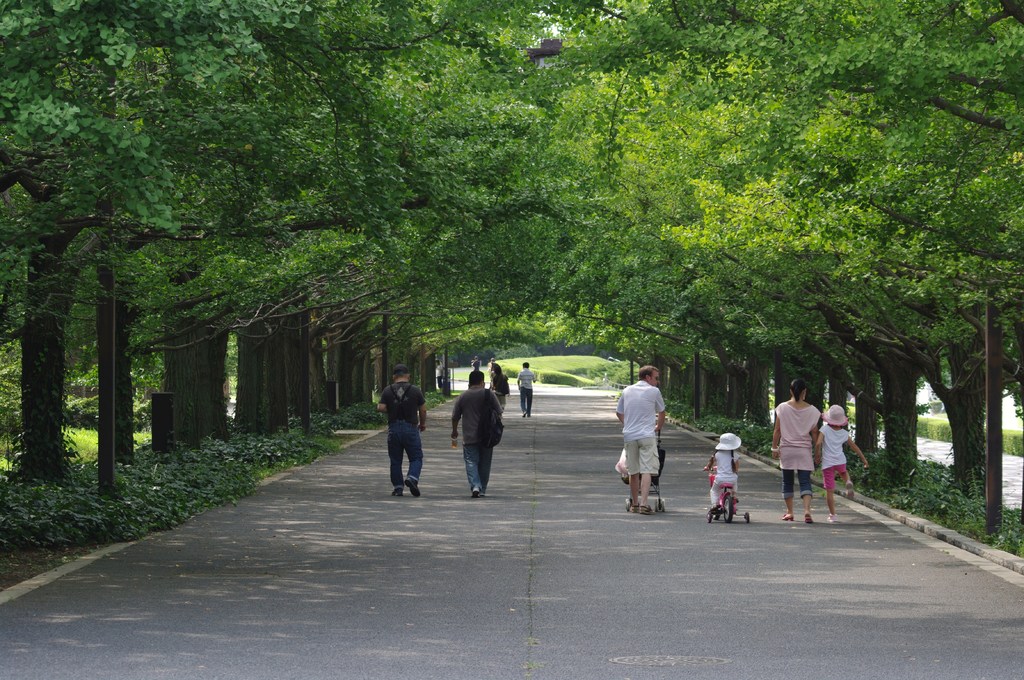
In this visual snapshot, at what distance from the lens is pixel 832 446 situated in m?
17.2

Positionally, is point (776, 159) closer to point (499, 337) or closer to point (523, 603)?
point (523, 603)

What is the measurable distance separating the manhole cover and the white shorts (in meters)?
8.63

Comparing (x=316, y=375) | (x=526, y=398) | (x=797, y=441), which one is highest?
(x=316, y=375)

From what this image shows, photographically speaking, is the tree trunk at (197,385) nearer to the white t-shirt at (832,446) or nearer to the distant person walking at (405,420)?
the distant person walking at (405,420)

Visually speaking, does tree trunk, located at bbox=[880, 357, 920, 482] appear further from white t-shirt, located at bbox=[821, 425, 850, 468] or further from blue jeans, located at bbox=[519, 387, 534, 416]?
blue jeans, located at bbox=[519, 387, 534, 416]

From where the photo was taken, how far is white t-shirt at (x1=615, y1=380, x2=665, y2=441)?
54.3 feet

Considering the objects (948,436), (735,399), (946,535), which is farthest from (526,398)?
(946,535)

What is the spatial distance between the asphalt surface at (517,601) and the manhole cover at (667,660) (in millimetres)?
22

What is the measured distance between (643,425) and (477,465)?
3.32 m

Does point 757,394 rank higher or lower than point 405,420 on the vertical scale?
lower

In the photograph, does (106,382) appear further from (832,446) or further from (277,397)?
(277,397)

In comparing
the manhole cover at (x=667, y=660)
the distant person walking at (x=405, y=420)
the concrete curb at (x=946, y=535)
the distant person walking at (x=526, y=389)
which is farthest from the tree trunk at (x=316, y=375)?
the manhole cover at (x=667, y=660)

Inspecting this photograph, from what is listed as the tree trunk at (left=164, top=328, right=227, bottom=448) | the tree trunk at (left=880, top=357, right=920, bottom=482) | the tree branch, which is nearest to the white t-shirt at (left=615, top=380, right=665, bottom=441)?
the tree branch

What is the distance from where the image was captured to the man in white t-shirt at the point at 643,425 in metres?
16.5
